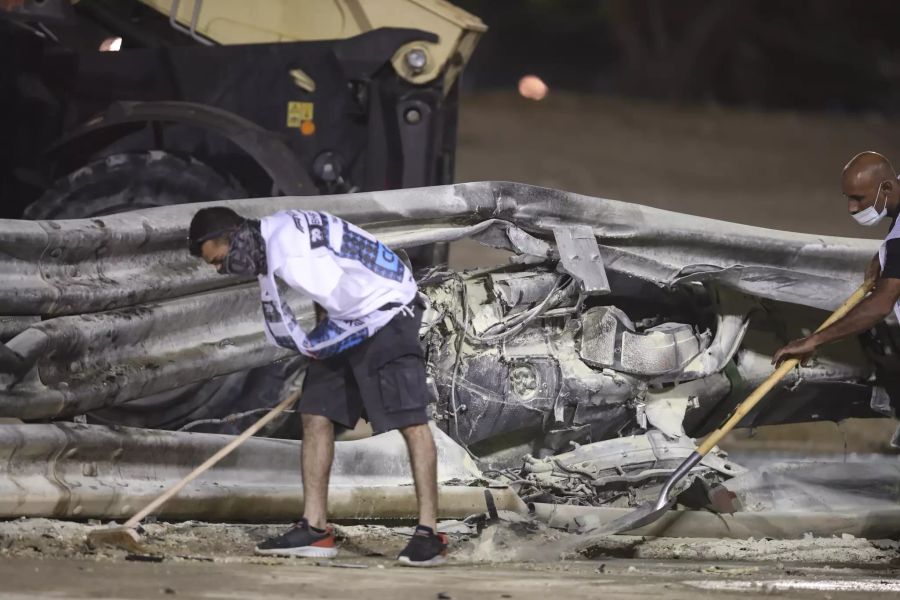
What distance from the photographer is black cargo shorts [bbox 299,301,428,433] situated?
465 centimetres

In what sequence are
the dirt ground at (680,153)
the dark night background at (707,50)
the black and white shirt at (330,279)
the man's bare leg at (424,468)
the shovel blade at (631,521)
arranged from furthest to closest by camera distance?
the dark night background at (707,50) → the dirt ground at (680,153) → the shovel blade at (631,521) → the man's bare leg at (424,468) → the black and white shirt at (330,279)

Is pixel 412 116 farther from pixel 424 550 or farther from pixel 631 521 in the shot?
pixel 424 550

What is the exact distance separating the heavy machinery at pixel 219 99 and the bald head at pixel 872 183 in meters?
2.09

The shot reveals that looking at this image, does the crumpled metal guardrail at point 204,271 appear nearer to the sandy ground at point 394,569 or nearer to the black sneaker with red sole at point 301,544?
the sandy ground at point 394,569

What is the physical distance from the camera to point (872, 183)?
554 cm

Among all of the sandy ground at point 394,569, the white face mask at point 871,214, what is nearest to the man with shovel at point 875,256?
the white face mask at point 871,214

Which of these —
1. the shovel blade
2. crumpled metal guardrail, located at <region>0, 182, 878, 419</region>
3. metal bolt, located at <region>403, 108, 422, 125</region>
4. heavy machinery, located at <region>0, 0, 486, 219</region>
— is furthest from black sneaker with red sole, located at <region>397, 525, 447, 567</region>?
metal bolt, located at <region>403, 108, 422, 125</region>

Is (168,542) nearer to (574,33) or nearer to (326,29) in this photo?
(326,29)

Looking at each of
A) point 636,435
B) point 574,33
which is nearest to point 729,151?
point 574,33

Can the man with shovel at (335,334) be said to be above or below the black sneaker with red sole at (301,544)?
above

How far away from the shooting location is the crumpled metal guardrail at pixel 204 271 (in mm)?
4605

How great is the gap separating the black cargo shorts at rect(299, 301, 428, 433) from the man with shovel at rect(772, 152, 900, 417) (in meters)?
1.64

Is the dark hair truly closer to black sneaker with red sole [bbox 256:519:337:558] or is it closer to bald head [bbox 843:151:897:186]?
black sneaker with red sole [bbox 256:519:337:558]

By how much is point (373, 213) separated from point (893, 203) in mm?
2136
